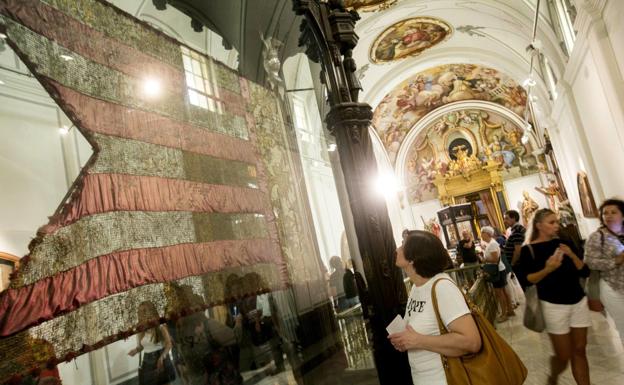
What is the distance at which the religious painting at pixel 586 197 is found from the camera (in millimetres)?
8703

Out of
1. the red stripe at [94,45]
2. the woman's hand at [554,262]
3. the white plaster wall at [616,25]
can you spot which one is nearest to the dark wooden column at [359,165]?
the red stripe at [94,45]

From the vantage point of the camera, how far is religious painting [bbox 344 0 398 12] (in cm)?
936

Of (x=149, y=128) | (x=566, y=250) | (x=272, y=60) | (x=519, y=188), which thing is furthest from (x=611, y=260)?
(x=519, y=188)

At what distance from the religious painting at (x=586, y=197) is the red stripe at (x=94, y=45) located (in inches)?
371

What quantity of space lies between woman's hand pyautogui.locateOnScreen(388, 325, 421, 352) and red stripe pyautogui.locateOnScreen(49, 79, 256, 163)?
1.12 m

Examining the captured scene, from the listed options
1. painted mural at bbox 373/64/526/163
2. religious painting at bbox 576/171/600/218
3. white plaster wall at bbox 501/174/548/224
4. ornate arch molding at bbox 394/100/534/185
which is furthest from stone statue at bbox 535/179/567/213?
religious painting at bbox 576/171/600/218

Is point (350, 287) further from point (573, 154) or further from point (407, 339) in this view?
point (573, 154)

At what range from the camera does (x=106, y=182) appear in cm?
144

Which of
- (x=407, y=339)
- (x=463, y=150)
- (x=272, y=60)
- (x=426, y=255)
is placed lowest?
(x=407, y=339)

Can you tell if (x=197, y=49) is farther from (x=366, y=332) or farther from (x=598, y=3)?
(x=598, y=3)

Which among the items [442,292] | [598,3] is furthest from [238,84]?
[598,3]

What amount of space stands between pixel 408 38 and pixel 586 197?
689cm

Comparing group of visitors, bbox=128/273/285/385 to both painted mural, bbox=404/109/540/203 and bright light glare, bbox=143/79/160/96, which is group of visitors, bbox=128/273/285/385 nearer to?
bright light glare, bbox=143/79/160/96

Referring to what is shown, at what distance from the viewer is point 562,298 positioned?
114 inches
